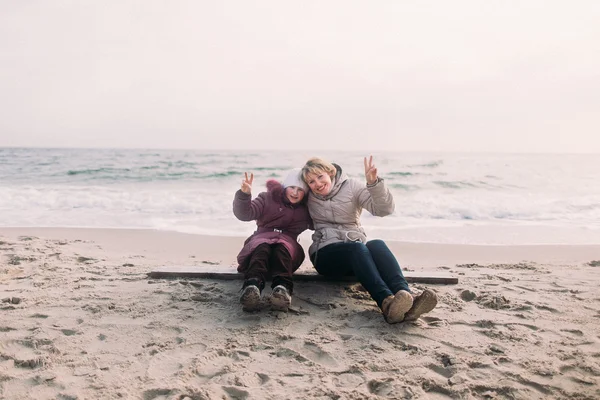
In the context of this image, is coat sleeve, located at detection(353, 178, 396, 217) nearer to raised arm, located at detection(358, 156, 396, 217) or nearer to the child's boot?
raised arm, located at detection(358, 156, 396, 217)

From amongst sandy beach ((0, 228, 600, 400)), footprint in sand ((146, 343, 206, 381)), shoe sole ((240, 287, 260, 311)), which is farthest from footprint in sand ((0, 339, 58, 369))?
shoe sole ((240, 287, 260, 311))

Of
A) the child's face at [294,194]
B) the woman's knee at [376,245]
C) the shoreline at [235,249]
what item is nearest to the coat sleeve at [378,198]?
the woman's knee at [376,245]

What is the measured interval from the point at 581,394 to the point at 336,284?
231 centimetres

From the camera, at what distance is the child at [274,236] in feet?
12.3

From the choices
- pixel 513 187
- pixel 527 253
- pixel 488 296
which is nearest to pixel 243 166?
pixel 513 187

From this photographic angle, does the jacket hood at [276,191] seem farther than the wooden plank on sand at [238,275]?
No

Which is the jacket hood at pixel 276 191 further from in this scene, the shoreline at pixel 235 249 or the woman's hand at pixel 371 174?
the shoreline at pixel 235 249

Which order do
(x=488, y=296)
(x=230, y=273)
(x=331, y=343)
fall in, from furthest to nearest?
(x=230, y=273) → (x=488, y=296) → (x=331, y=343)

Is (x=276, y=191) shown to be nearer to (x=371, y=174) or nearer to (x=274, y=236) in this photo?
(x=274, y=236)

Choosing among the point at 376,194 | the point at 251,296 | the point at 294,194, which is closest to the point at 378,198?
the point at 376,194

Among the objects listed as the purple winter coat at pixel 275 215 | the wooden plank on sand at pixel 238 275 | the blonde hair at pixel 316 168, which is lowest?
the wooden plank on sand at pixel 238 275

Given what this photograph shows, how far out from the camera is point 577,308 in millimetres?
3980

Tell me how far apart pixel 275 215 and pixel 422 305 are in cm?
160

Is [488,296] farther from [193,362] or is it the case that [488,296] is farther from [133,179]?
[133,179]
